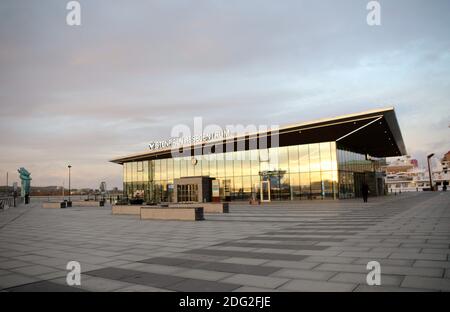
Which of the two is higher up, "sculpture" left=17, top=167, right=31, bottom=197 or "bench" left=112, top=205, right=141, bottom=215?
"sculpture" left=17, top=167, right=31, bottom=197

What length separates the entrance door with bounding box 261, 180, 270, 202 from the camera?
49.3 m

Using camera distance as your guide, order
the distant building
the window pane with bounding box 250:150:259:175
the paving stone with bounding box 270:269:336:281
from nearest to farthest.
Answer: the paving stone with bounding box 270:269:336:281
the window pane with bounding box 250:150:259:175
the distant building

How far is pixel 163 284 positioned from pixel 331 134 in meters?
→ 38.0

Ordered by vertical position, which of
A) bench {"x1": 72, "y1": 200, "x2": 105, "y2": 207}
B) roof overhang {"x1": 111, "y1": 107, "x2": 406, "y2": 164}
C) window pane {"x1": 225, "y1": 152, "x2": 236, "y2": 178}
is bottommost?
bench {"x1": 72, "y1": 200, "x2": 105, "y2": 207}

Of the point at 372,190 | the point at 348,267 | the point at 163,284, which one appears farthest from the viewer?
the point at 372,190

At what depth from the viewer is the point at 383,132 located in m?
44.4

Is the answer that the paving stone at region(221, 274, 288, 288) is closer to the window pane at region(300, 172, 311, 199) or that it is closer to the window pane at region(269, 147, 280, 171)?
the window pane at region(300, 172, 311, 199)

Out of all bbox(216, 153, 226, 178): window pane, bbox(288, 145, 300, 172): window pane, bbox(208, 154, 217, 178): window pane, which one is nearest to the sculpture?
bbox(208, 154, 217, 178): window pane

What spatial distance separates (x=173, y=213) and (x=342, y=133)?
1014 inches

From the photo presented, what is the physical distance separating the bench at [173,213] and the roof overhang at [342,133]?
2016 cm

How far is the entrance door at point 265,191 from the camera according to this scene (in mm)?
49312
